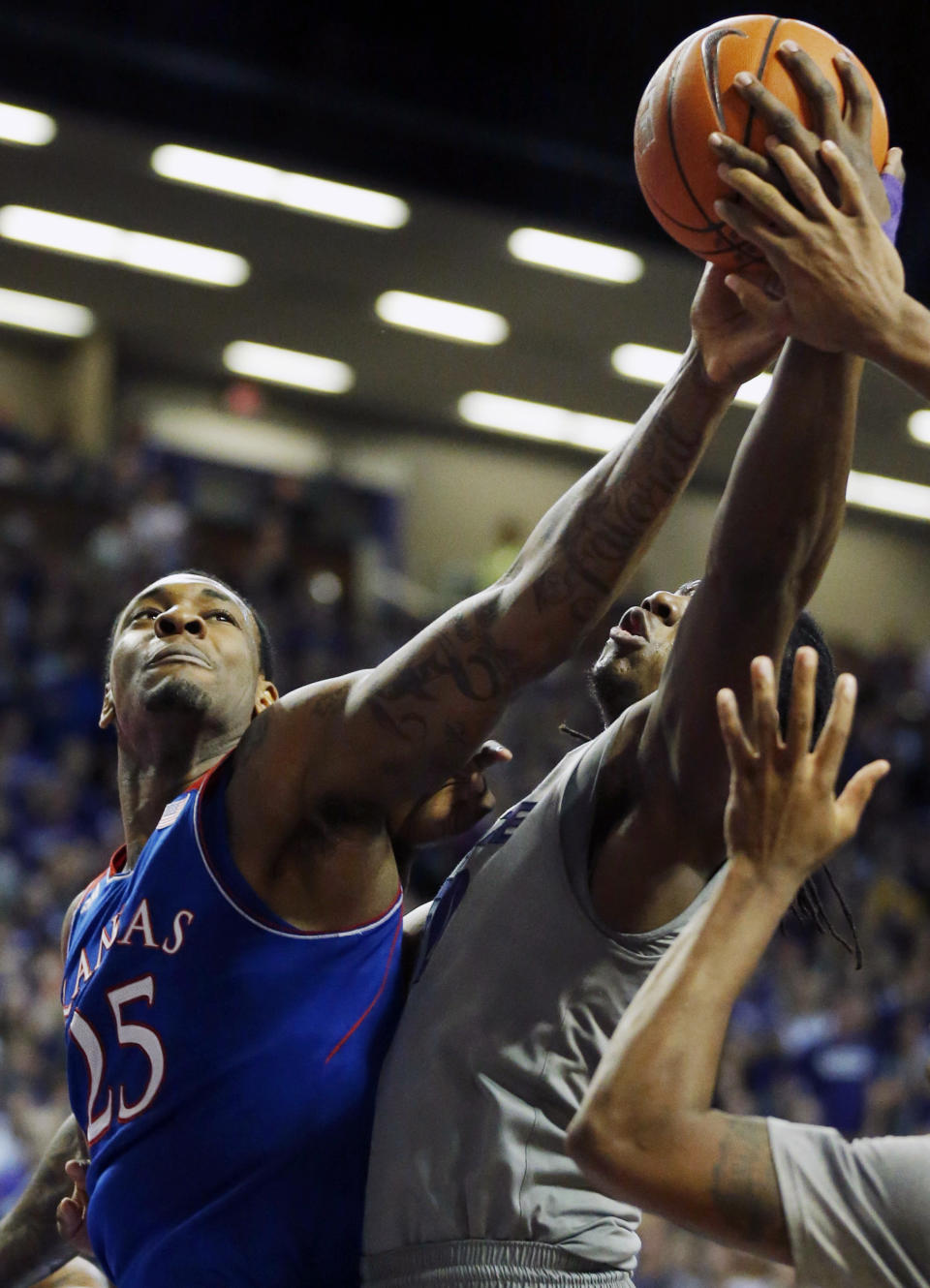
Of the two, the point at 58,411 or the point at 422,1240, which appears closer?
the point at 422,1240

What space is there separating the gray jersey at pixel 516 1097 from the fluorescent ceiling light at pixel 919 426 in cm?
1363

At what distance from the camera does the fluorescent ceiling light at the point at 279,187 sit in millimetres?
12648

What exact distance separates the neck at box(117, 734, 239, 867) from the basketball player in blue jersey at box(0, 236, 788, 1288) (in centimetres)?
25

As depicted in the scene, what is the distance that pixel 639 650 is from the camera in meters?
2.79

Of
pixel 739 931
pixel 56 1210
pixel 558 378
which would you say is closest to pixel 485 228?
pixel 558 378

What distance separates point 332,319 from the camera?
15.5 meters

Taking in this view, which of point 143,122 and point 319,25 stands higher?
point 319,25

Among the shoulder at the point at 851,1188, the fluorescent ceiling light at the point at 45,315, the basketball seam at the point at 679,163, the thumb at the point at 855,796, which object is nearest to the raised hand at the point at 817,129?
the basketball seam at the point at 679,163

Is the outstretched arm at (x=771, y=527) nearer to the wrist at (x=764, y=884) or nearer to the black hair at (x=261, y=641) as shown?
the wrist at (x=764, y=884)

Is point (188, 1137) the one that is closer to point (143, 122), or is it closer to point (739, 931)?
point (739, 931)

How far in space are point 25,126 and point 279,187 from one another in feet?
6.27

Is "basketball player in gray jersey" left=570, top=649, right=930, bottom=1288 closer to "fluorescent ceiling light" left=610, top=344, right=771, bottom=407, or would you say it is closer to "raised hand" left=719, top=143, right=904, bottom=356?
"raised hand" left=719, top=143, right=904, bottom=356

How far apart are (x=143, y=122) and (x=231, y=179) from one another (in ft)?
3.19

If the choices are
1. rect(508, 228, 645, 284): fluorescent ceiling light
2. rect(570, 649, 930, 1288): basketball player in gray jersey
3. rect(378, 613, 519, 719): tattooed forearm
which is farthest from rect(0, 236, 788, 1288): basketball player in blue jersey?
rect(508, 228, 645, 284): fluorescent ceiling light
